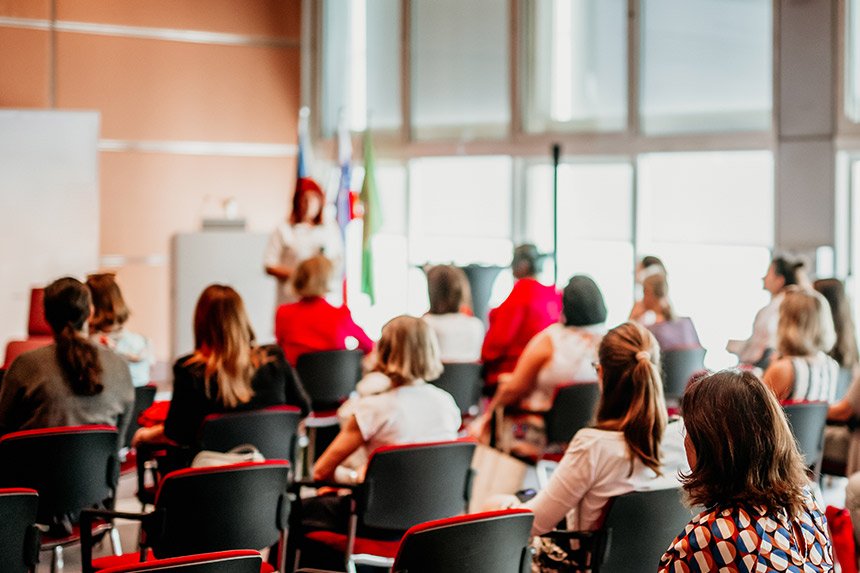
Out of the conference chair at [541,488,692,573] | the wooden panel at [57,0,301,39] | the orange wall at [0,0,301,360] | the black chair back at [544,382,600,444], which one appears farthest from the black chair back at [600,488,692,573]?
the wooden panel at [57,0,301,39]

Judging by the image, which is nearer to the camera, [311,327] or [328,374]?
[328,374]

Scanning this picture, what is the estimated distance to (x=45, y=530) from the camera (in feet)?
14.3

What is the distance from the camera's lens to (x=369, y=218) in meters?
10.5

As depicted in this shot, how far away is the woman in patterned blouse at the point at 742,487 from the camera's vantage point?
7.56ft

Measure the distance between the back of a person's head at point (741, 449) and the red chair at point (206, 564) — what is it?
1.12 metres

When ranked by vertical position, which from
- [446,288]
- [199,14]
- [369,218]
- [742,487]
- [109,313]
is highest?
[199,14]

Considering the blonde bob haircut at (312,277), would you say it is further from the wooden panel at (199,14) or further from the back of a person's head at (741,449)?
the wooden panel at (199,14)

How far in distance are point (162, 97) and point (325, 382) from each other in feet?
17.7

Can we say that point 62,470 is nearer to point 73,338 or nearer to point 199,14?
point 73,338

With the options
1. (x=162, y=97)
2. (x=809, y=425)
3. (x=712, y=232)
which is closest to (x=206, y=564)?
(x=809, y=425)

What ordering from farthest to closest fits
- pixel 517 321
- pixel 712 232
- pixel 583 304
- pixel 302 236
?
pixel 712 232, pixel 302 236, pixel 517 321, pixel 583 304

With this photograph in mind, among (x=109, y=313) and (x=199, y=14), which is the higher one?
(x=199, y=14)

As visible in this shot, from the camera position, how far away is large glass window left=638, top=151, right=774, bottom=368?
887 centimetres

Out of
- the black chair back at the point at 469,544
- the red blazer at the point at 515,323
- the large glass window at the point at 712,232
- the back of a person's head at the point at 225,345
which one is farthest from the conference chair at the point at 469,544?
the large glass window at the point at 712,232
